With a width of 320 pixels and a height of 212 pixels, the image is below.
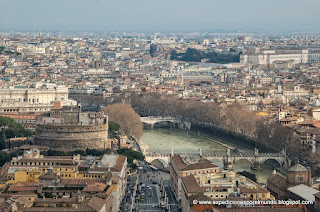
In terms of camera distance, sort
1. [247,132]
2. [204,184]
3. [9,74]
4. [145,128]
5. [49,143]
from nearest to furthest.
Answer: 1. [204,184]
2. [49,143]
3. [247,132]
4. [145,128]
5. [9,74]

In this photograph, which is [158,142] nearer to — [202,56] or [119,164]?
[119,164]

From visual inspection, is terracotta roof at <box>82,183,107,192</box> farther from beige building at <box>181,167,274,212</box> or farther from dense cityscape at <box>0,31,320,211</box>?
beige building at <box>181,167,274,212</box>

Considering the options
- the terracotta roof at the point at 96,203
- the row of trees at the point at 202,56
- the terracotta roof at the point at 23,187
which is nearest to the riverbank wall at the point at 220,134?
the terracotta roof at the point at 23,187

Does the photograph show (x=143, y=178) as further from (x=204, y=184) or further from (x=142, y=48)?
(x=142, y=48)

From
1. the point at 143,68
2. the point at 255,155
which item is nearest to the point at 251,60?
the point at 143,68

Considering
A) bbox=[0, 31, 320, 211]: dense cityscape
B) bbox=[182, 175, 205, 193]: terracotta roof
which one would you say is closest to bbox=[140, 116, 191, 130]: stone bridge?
bbox=[0, 31, 320, 211]: dense cityscape

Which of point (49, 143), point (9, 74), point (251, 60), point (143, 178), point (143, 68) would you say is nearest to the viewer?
point (143, 178)

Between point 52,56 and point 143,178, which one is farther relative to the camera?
point 52,56
